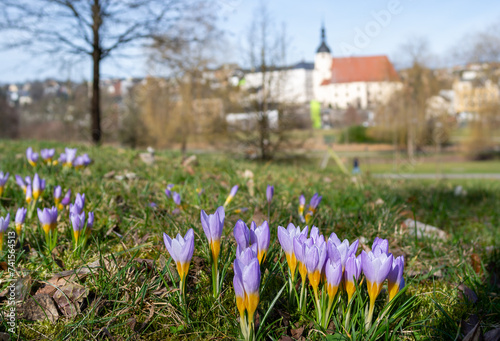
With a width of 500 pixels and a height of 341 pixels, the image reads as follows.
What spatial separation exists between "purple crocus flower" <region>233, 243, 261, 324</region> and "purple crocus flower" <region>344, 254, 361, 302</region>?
0.32 m

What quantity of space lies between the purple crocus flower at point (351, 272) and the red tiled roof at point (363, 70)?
106 ft

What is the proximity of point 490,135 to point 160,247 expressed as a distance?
135ft

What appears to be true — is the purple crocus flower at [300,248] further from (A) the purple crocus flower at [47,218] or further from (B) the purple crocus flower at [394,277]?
(A) the purple crocus flower at [47,218]

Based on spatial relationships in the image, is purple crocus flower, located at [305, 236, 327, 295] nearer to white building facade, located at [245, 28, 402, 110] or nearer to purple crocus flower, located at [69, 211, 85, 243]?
purple crocus flower, located at [69, 211, 85, 243]

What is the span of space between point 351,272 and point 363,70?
40555mm

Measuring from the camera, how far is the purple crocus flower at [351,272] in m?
1.34

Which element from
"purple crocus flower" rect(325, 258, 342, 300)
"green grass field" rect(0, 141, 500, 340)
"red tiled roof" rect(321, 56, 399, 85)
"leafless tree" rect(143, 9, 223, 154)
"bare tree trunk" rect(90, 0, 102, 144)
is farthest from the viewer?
"red tiled roof" rect(321, 56, 399, 85)

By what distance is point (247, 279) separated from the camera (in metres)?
1.21

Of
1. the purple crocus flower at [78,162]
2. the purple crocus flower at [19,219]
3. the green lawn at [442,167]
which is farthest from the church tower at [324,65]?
the purple crocus flower at [19,219]

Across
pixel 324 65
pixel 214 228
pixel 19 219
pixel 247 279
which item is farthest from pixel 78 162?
pixel 324 65

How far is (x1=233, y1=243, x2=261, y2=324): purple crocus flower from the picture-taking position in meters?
1.20

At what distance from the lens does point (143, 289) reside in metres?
1.61

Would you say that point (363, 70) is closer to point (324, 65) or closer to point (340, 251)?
point (324, 65)

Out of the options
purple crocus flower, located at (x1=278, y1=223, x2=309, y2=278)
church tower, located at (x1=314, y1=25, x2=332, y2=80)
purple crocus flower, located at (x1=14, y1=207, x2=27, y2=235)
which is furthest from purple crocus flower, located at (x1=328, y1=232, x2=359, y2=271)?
church tower, located at (x1=314, y1=25, x2=332, y2=80)
